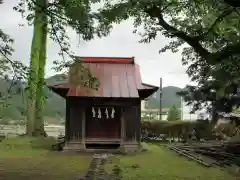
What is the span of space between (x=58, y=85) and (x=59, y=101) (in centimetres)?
5484

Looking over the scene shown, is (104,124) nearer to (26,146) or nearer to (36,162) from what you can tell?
(26,146)

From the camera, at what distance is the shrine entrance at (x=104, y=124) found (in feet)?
67.6

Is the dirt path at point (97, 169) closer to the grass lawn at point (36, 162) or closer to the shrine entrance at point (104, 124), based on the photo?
the grass lawn at point (36, 162)

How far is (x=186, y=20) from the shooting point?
58.0 feet

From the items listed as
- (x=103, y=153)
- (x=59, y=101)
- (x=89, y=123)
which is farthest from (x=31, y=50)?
(x=59, y=101)

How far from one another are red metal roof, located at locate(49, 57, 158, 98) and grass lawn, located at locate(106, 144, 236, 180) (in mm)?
3594

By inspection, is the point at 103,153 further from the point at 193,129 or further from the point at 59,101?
the point at 59,101

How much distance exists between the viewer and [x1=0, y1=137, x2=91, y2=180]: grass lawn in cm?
1259

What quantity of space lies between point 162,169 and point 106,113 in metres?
6.77

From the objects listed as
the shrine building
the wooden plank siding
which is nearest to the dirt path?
the shrine building

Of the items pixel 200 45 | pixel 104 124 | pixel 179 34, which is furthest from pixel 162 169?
pixel 104 124

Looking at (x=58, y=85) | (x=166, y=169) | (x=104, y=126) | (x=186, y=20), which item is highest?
(x=186, y=20)

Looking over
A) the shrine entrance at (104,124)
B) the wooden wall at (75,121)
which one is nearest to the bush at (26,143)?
the wooden wall at (75,121)

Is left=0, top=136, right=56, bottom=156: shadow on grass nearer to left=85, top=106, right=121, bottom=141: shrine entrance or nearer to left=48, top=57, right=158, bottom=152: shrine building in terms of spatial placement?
left=48, top=57, right=158, bottom=152: shrine building
